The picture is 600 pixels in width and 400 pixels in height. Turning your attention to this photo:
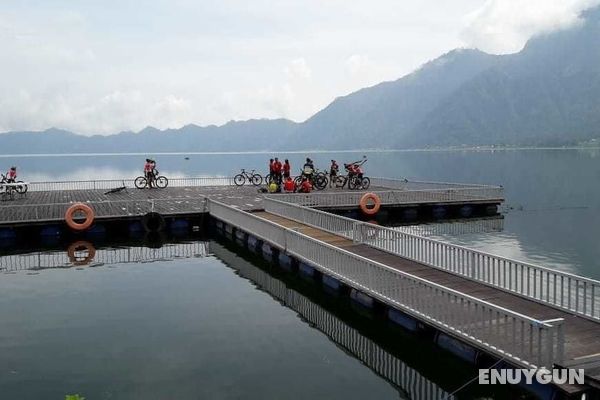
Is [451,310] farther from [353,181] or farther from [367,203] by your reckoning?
[353,181]

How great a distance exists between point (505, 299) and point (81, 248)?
2545 centimetres

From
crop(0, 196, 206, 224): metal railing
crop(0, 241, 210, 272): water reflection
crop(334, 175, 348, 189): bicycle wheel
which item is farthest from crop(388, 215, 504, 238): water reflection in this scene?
crop(0, 196, 206, 224): metal railing

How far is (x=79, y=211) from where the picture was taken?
35562 millimetres

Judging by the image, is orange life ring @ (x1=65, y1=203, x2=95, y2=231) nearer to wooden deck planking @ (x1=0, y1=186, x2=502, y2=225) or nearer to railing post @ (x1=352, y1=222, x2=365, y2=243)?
wooden deck planking @ (x1=0, y1=186, x2=502, y2=225)

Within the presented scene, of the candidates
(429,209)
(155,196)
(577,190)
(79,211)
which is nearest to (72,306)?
(79,211)

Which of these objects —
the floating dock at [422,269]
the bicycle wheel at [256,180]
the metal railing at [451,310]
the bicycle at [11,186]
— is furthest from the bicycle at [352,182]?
the metal railing at [451,310]

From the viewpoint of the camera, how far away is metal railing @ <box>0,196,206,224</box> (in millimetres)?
35625

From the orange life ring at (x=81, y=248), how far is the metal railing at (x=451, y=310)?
13017mm

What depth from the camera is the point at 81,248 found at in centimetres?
3366

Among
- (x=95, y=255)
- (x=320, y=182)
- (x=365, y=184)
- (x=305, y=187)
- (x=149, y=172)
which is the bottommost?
(x=95, y=255)

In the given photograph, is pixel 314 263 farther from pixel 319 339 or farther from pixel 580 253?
pixel 580 253

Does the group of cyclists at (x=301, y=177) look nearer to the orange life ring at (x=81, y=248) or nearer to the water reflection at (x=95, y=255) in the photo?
the water reflection at (x=95, y=255)

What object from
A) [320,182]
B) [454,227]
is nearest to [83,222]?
[320,182]

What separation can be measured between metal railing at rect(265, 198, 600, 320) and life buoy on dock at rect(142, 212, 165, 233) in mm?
10242
